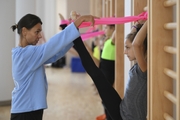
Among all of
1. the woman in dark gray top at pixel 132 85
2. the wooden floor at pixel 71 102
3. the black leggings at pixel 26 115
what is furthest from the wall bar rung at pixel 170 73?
the wooden floor at pixel 71 102

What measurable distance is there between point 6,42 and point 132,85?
2.21m

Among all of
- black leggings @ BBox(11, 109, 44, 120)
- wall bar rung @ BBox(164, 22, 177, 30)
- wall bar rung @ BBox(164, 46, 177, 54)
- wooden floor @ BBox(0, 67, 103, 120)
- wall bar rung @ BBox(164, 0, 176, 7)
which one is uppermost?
wall bar rung @ BBox(164, 0, 176, 7)

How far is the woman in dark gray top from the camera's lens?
4.59ft

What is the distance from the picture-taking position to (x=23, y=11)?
122 inches

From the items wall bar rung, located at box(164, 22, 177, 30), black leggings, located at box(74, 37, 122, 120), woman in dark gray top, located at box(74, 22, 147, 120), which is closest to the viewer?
wall bar rung, located at box(164, 22, 177, 30)

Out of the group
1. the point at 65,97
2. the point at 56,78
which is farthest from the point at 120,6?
the point at 56,78

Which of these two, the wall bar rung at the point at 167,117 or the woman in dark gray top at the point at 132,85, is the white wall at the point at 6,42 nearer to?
the woman in dark gray top at the point at 132,85

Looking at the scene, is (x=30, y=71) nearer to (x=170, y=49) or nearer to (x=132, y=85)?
(x=132, y=85)

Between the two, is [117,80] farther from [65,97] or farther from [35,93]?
[65,97]

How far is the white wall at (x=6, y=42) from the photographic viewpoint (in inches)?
128

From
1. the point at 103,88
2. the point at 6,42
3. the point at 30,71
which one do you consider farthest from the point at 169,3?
the point at 6,42

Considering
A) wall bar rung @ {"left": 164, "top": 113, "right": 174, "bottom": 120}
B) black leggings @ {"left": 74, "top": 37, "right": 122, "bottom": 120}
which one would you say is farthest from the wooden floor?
wall bar rung @ {"left": 164, "top": 113, "right": 174, "bottom": 120}

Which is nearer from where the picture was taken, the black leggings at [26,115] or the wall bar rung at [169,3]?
the wall bar rung at [169,3]

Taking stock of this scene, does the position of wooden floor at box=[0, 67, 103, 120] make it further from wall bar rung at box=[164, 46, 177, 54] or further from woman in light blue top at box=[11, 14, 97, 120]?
wall bar rung at box=[164, 46, 177, 54]
